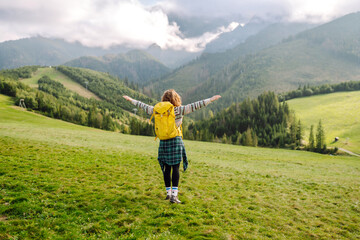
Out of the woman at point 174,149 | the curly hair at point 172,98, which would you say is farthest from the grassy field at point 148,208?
the curly hair at point 172,98

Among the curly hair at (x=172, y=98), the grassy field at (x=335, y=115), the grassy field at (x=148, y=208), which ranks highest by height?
the grassy field at (x=335, y=115)

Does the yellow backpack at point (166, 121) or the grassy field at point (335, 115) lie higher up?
the grassy field at point (335, 115)

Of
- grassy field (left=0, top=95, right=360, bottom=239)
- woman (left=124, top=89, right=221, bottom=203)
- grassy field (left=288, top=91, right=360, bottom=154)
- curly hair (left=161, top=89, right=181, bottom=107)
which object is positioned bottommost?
grassy field (left=0, top=95, right=360, bottom=239)

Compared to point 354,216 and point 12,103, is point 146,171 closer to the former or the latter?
point 354,216

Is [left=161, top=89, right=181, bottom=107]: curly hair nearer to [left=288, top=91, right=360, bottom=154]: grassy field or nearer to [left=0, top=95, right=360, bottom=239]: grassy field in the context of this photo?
[left=0, top=95, right=360, bottom=239]: grassy field

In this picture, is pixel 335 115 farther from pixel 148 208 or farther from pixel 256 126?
pixel 148 208

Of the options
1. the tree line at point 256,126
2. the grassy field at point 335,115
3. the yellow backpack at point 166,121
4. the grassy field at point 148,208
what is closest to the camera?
the grassy field at point 148,208

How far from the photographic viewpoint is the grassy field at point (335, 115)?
114 meters

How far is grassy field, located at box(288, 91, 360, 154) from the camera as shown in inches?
4485

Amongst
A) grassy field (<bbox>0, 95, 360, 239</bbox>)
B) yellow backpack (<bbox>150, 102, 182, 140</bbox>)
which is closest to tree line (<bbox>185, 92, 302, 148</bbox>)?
grassy field (<bbox>0, 95, 360, 239</bbox>)

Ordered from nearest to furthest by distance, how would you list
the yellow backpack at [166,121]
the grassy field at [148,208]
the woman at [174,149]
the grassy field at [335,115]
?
the grassy field at [148,208] → the yellow backpack at [166,121] → the woman at [174,149] → the grassy field at [335,115]

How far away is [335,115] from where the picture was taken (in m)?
146

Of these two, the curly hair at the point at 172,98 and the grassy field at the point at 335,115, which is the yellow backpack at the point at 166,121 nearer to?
the curly hair at the point at 172,98

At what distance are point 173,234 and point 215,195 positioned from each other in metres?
5.52
